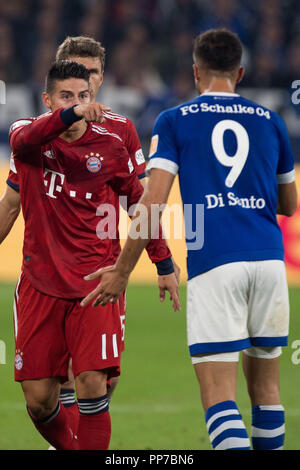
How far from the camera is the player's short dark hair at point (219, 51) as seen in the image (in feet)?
12.2

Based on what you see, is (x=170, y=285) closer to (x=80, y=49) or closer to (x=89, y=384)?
(x=89, y=384)

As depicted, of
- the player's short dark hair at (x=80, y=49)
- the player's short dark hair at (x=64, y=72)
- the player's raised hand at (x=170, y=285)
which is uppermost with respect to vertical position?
the player's short dark hair at (x=80, y=49)

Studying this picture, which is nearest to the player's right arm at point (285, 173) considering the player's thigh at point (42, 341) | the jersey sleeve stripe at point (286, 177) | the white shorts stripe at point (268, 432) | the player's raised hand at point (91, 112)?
the jersey sleeve stripe at point (286, 177)

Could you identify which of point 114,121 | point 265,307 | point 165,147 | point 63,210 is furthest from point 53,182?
point 265,307

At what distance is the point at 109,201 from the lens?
4410 millimetres

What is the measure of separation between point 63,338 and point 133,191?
83 centimetres

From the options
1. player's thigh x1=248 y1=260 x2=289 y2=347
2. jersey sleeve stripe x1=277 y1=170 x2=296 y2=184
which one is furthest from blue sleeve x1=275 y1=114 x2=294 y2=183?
player's thigh x1=248 y1=260 x2=289 y2=347

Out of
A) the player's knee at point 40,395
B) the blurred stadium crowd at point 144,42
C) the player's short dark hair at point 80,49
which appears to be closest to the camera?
the player's knee at point 40,395

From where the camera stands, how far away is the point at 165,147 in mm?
3654

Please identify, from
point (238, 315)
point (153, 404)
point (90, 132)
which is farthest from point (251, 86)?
point (238, 315)

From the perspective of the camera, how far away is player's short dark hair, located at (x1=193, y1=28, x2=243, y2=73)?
3.72 m

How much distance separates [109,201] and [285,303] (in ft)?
3.71

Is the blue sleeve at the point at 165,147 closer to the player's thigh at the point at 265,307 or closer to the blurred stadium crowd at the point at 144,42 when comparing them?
the player's thigh at the point at 265,307

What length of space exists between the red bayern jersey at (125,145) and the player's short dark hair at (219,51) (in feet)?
2.90
